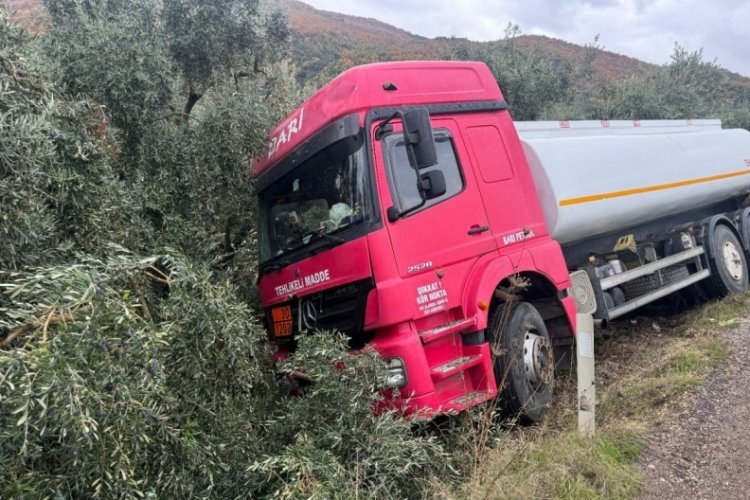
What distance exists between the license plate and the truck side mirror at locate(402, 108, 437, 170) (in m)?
1.65

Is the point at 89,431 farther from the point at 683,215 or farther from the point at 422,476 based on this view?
the point at 683,215

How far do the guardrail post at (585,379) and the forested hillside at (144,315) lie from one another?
2.78ft

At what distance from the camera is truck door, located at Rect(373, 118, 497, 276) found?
4.01 meters

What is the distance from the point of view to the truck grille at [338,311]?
12.9ft

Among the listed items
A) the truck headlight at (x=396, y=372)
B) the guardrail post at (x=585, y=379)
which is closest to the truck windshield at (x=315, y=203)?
the truck headlight at (x=396, y=372)

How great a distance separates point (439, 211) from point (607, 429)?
1.90 meters

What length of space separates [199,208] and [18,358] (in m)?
3.06

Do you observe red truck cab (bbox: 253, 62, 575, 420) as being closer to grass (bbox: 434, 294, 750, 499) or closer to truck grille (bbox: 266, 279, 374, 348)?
truck grille (bbox: 266, 279, 374, 348)

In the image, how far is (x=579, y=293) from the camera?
5.58 meters

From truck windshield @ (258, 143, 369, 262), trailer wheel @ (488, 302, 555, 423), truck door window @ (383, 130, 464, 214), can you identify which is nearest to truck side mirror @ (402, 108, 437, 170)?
truck door window @ (383, 130, 464, 214)

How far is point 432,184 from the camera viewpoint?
400 centimetres

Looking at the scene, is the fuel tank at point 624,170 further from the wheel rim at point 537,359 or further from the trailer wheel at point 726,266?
the wheel rim at point 537,359

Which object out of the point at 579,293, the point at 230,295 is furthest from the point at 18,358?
the point at 579,293

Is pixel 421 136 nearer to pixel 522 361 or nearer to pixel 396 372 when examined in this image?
pixel 396 372
